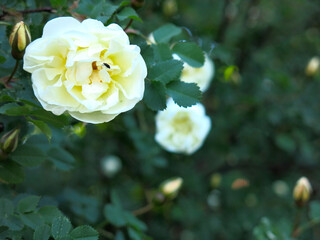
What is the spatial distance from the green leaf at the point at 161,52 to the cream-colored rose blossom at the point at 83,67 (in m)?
0.20

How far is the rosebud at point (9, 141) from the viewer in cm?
91

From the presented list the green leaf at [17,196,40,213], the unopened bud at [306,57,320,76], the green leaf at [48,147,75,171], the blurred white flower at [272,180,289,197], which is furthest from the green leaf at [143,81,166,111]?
the blurred white flower at [272,180,289,197]

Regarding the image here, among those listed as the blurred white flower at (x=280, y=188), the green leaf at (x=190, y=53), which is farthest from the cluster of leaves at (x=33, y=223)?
the blurred white flower at (x=280, y=188)

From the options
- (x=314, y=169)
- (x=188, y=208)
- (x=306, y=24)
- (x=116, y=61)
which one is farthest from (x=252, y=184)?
(x=116, y=61)

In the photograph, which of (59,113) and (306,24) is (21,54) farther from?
(306,24)

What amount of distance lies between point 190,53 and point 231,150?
135 cm

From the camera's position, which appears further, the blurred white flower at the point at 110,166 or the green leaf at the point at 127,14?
the blurred white flower at the point at 110,166

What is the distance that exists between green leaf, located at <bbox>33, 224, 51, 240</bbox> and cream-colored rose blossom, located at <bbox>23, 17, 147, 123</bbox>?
23 cm

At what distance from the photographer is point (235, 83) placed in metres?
2.12

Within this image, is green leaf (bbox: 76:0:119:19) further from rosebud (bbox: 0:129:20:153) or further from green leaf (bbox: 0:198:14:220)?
green leaf (bbox: 0:198:14:220)

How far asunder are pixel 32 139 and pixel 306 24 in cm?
207

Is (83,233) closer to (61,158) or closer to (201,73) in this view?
(61,158)

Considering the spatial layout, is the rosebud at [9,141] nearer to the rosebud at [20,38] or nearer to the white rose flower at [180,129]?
the rosebud at [20,38]

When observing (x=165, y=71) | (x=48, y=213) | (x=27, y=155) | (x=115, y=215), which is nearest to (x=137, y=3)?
(x=165, y=71)
